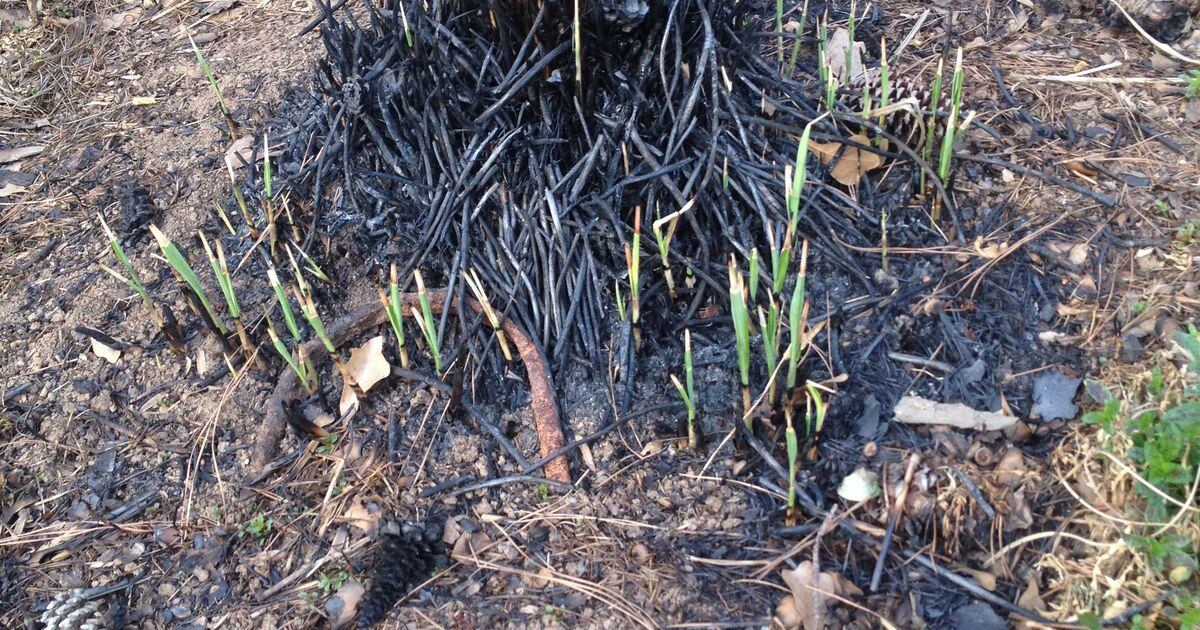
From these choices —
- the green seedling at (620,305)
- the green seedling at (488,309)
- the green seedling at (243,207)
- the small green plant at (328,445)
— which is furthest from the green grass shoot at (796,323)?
the green seedling at (243,207)

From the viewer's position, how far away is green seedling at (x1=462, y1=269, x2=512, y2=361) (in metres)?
2.04

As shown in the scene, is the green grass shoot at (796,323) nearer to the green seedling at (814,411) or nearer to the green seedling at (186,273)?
the green seedling at (814,411)

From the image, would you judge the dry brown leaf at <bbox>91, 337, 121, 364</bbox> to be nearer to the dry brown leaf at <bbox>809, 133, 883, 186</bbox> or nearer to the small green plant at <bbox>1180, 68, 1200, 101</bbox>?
the dry brown leaf at <bbox>809, 133, 883, 186</bbox>

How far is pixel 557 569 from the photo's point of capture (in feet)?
6.02

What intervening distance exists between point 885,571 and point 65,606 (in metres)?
1.79

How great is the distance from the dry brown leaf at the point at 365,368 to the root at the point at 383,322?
71 millimetres

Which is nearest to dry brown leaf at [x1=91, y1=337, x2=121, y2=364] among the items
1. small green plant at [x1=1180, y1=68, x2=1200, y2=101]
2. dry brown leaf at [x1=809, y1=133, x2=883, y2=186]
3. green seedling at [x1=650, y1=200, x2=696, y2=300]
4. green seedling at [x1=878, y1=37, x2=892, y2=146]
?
green seedling at [x1=650, y1=200, x2=696, y2=300]

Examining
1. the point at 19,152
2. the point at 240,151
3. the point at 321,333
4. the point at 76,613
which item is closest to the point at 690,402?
the point at 321,333

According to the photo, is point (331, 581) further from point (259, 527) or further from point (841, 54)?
point (841, 54)

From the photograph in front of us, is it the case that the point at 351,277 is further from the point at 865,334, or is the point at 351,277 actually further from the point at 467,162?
the point at 865,334

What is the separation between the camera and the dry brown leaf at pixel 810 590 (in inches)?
65.3

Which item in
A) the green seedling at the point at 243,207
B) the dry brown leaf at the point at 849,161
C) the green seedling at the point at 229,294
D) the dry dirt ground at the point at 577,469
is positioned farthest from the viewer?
the green seedling at the point at 243,207

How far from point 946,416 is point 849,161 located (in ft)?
2.43

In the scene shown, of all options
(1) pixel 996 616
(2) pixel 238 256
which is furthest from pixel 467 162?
(1) pixel 996 616
